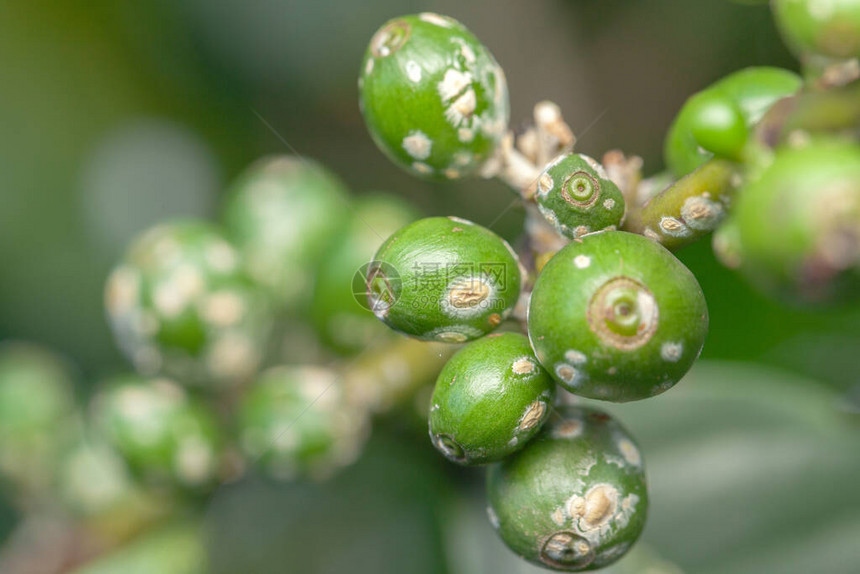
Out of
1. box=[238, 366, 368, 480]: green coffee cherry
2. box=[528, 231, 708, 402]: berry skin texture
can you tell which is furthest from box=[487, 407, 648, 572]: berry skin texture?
box=[238, 366, 368, 480]: green coffee cherry

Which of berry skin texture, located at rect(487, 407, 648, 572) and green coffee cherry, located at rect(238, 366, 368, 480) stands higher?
berry skin texture, located at rect(487, 407, 648, 572)

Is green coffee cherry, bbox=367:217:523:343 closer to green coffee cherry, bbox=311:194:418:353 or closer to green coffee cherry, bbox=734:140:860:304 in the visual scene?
green coffee cherry, bbox=734:140:860:304

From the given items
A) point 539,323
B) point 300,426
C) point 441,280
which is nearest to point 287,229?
point 300,426

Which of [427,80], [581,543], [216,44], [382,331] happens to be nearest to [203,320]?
[382,331]

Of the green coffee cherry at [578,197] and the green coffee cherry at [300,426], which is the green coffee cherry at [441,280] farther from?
the green coffee cherry at [300,426]

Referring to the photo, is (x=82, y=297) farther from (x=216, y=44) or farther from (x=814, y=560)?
(x=814, y=560)

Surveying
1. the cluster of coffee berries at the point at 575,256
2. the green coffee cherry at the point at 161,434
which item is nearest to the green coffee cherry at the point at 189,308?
the green coffee cherry at the point at 161,434

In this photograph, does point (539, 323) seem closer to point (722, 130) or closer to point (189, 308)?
point (722, 130)
